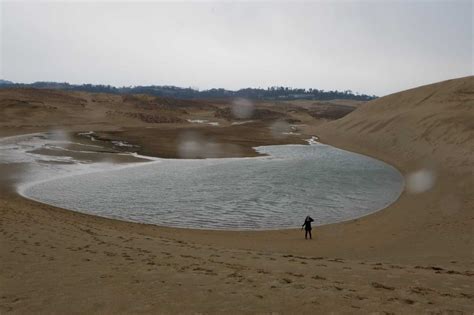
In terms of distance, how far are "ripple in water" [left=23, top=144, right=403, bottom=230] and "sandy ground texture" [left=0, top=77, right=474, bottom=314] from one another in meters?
1.66

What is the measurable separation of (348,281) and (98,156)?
33.3 metres

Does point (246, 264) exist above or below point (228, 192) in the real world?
above

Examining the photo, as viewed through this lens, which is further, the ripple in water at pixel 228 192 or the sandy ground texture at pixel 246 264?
the ripple in water at pixel 228 192

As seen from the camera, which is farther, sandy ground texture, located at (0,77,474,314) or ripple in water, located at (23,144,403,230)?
ripple in water, located at (23,144,403,230)

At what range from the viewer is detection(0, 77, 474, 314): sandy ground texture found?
8.12m

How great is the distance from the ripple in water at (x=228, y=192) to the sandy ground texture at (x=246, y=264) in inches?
65.2

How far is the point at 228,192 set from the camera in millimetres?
26625

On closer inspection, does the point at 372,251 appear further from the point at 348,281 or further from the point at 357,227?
the point at 348,281

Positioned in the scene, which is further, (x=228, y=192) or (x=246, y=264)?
(x=228, y=192)

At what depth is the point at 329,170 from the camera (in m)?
35.5

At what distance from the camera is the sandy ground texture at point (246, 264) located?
8.12 meters

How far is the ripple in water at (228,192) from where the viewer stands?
21.3 metres

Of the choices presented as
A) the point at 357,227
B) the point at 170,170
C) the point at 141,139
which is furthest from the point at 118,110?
the point at 357,227

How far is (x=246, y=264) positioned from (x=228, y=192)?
50.3ft
